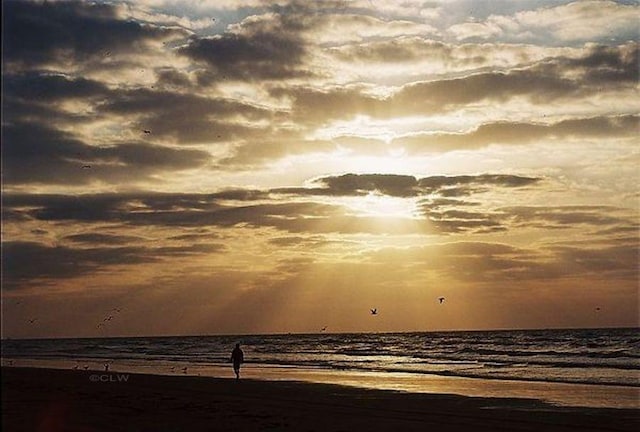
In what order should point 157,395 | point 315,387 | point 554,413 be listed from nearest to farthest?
point 554,413 → point 157,395 → point 315,387

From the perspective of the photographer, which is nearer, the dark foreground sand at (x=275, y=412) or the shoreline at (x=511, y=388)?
the dark foreground sand at (x=275, y=412)

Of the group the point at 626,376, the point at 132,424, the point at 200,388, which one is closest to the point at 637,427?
the point at 132,424

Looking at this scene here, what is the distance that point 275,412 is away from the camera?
2509cm

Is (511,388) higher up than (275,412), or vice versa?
(275,412)

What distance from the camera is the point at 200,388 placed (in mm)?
35656

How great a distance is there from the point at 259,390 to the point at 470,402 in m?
10.5

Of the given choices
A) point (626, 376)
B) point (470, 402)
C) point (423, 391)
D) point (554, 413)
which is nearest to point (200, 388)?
point (423, 391)

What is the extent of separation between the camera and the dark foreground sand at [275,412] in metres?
21.3

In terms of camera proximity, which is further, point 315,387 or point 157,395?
point 315,387

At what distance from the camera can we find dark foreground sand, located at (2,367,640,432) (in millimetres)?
21297

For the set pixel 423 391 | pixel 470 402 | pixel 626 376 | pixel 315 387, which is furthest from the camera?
pixel 626 376

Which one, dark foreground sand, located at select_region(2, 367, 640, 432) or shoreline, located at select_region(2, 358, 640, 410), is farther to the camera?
shoreline, located at select_region(2, 358, 640, 410)

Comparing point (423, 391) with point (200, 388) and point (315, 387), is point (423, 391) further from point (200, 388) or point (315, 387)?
point (200, 388)

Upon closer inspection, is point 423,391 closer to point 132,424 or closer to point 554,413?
point 554,413
